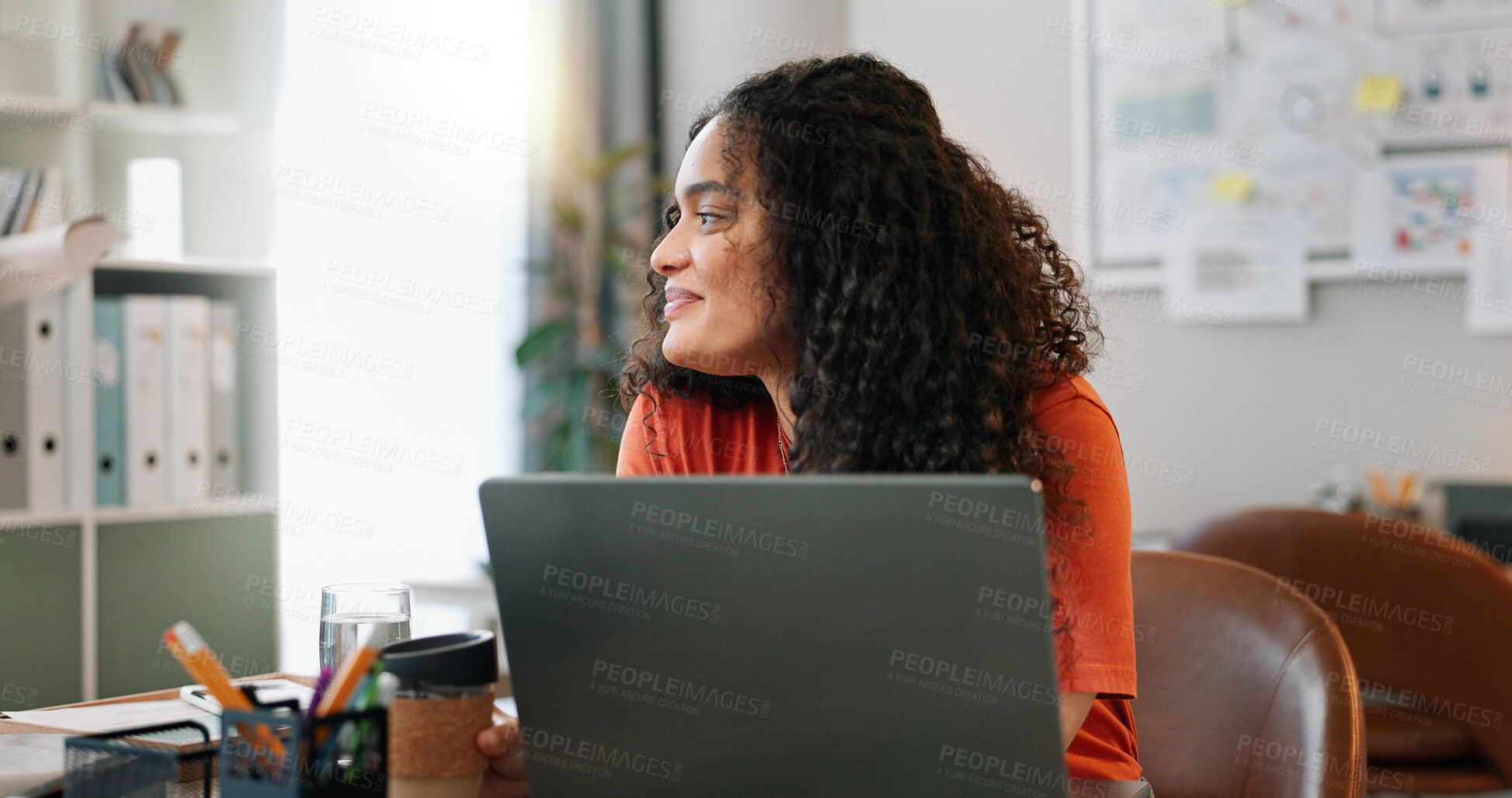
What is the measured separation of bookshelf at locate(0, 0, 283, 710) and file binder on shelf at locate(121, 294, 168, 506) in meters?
0.05

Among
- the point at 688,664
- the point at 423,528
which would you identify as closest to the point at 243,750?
the point at 688,664

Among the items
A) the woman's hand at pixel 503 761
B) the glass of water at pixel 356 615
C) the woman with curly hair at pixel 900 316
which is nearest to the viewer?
the woman's hand at pixel 503 761

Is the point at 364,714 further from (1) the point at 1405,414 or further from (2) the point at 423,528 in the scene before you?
(1) the point at 1405,414

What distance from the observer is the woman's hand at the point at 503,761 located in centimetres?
72

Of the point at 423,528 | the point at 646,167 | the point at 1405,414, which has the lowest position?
the point at 423,528

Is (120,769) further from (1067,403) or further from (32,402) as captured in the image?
(32,402)

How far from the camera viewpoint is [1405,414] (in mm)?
2725

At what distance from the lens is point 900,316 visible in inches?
43.1

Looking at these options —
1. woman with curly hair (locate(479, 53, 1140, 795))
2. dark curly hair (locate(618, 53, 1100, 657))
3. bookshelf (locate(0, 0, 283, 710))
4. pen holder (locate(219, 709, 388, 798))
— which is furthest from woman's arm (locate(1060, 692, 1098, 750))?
bookshelf (locate(0, 0, 283, 710))

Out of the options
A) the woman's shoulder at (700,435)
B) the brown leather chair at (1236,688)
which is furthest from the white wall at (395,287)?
the brown leather chair at (1236,688)

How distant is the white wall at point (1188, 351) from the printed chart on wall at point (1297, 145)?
8 cm

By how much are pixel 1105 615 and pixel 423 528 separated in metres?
2.14

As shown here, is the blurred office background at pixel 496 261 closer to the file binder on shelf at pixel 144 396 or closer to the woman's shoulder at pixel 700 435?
the file binder on shelf at pixel 144 396

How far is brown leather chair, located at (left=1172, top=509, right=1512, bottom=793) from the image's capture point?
1.80 m
